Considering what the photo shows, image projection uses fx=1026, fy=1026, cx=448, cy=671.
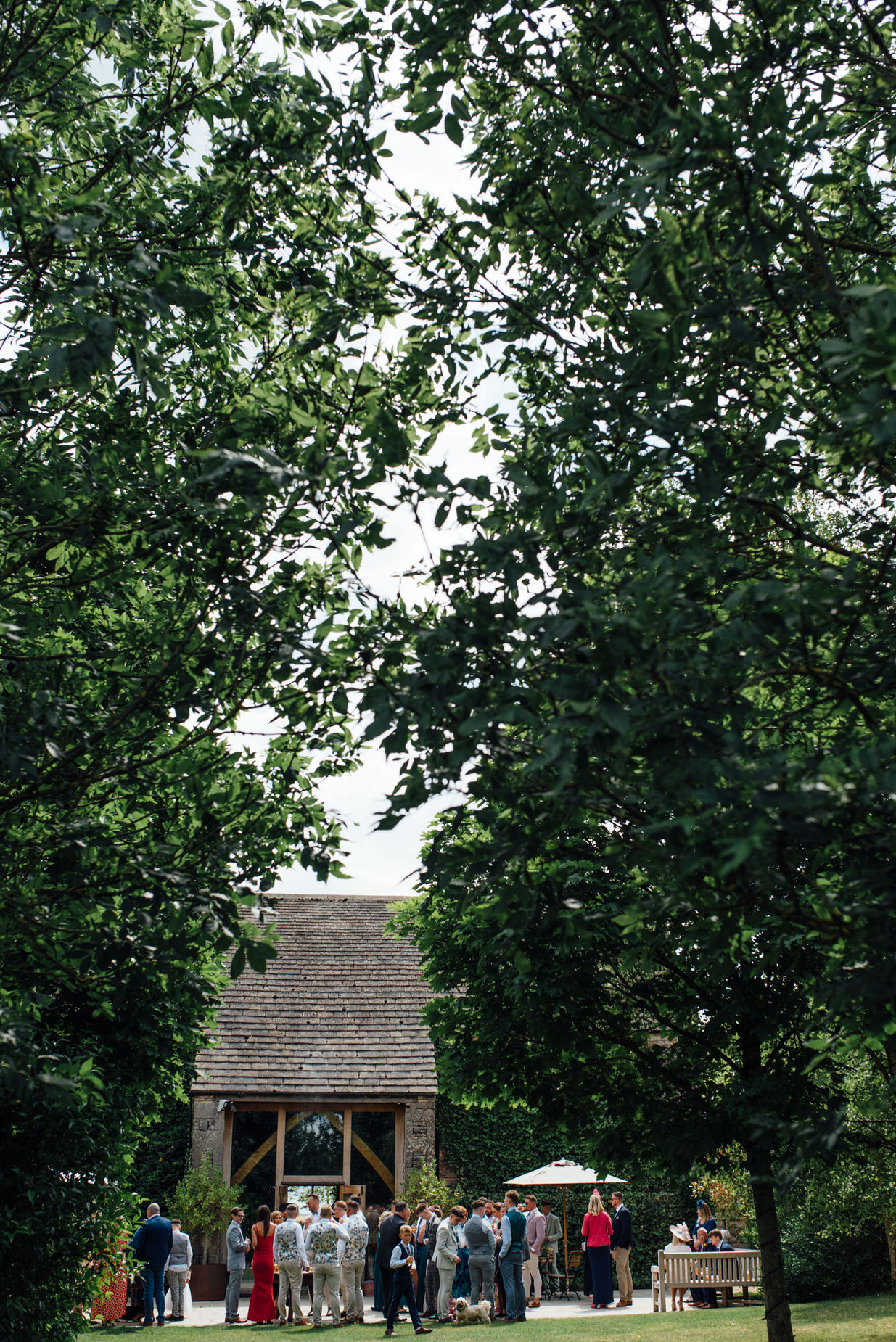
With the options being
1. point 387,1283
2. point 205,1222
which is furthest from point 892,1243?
point 205,1222

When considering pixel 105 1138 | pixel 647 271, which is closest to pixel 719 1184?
pixel 105 1138

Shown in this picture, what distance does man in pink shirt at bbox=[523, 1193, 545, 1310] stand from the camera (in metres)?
17.4

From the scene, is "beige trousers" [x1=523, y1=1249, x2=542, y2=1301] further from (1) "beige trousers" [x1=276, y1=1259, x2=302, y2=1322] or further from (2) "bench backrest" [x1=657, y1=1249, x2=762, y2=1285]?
(1) "beige trousers" [x1=276, y1=1259, x2=302, y2=1322]

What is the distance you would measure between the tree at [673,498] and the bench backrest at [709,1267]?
13465 mm

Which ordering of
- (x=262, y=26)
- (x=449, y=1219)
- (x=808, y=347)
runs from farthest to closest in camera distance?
1. (x=449, y=1219)
2. (x=262, y=26)
3. (x=808, y=347)

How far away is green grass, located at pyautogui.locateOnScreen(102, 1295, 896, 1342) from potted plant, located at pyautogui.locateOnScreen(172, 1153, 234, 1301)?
3.35 m

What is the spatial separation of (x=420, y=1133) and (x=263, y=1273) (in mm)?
5233

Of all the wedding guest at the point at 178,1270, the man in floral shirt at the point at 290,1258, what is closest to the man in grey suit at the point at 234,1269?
the man in floral shirt at the point at 290,1258

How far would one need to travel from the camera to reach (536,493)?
11.9 ft

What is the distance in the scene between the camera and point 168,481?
5281mm

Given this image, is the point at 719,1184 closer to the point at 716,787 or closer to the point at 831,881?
the point at 831,881

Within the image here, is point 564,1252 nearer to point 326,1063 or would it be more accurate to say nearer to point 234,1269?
point 326,1063

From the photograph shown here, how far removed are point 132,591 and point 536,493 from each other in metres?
3.51

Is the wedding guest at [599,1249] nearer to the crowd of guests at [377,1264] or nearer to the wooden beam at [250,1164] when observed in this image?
the crowd of guests at [377,1264]
